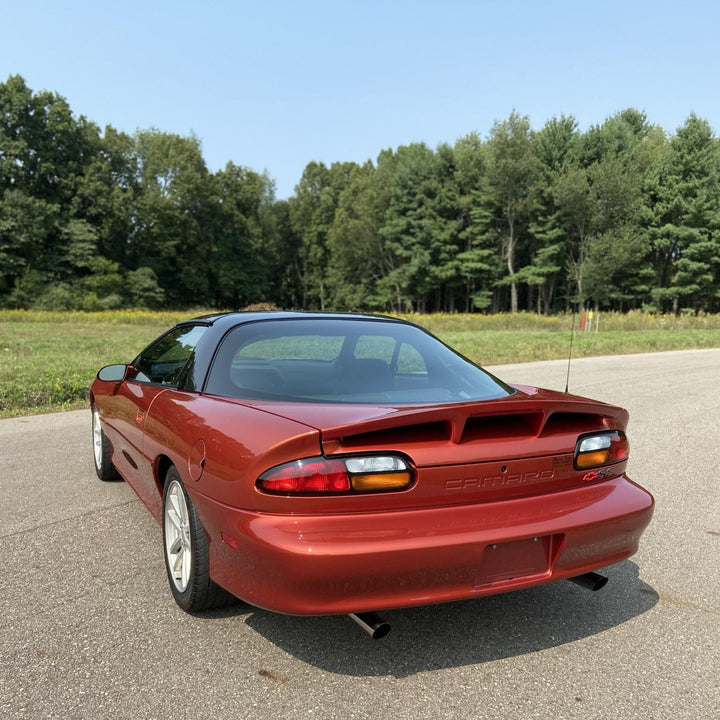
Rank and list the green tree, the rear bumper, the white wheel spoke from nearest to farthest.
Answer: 1. the rear bumper
2. the white wheel spoke
3. the green tree

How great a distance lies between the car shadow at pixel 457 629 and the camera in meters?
2.34

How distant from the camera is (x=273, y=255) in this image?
7294 centimetres

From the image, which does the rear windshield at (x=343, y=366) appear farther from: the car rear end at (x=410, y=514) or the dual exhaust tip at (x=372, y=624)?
the dual exhaust tip at (x=372, y=624)

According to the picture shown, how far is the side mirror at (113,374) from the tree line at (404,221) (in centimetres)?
4738

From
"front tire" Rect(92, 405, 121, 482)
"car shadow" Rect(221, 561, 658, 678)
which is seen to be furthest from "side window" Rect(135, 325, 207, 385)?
"car shadow" Rect(221, 561, 658, 678)

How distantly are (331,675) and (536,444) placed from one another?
1.17 m

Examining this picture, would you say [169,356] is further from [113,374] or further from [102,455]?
[102,455]

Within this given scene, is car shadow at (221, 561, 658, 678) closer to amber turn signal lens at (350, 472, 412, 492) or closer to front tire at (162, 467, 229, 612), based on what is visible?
front tire at (162, 467, 229, 612)

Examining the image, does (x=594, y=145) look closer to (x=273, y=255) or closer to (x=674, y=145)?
(x=674, y=145)

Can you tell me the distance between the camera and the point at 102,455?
469cm

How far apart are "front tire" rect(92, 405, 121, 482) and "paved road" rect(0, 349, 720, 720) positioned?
2.82 feet

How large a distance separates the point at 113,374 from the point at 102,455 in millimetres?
1046

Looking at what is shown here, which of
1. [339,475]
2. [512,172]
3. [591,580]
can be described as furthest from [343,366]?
[512,172]

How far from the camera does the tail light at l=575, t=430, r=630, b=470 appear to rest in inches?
98.4
